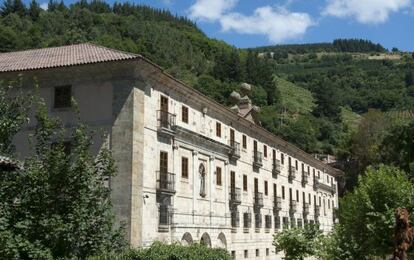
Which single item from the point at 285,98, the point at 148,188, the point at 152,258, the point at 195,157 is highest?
the point at 285,98

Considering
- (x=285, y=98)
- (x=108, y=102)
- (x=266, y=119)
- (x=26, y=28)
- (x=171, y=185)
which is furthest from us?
(x=285, y=98)

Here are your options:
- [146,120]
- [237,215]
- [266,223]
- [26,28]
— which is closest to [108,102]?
[146,120]

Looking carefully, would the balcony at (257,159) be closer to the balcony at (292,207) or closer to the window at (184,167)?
the balcony at (292,207)

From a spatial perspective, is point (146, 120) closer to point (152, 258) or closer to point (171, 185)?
point (171, 185)

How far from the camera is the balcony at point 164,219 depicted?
1024 inches

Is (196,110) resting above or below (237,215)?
above

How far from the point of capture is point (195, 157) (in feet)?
101

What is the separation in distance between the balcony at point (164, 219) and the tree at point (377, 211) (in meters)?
9.90

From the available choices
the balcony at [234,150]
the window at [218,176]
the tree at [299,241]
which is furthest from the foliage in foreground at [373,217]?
the balcony at [234,150]

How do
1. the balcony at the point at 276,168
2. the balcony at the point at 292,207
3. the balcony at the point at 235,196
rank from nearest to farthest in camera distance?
→ 1. the balcony at the point at 235,196
2. the balcony at the point at 276,168
3. the balcony at the point at 292,207

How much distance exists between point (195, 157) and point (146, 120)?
5941mm

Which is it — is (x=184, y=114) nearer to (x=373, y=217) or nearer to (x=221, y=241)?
(x=221, y=241)

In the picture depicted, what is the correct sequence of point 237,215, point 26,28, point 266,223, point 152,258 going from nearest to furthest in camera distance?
point 152,258, point 237,215, point 266,223, point 26,28

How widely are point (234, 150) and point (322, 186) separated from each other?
30736mm
